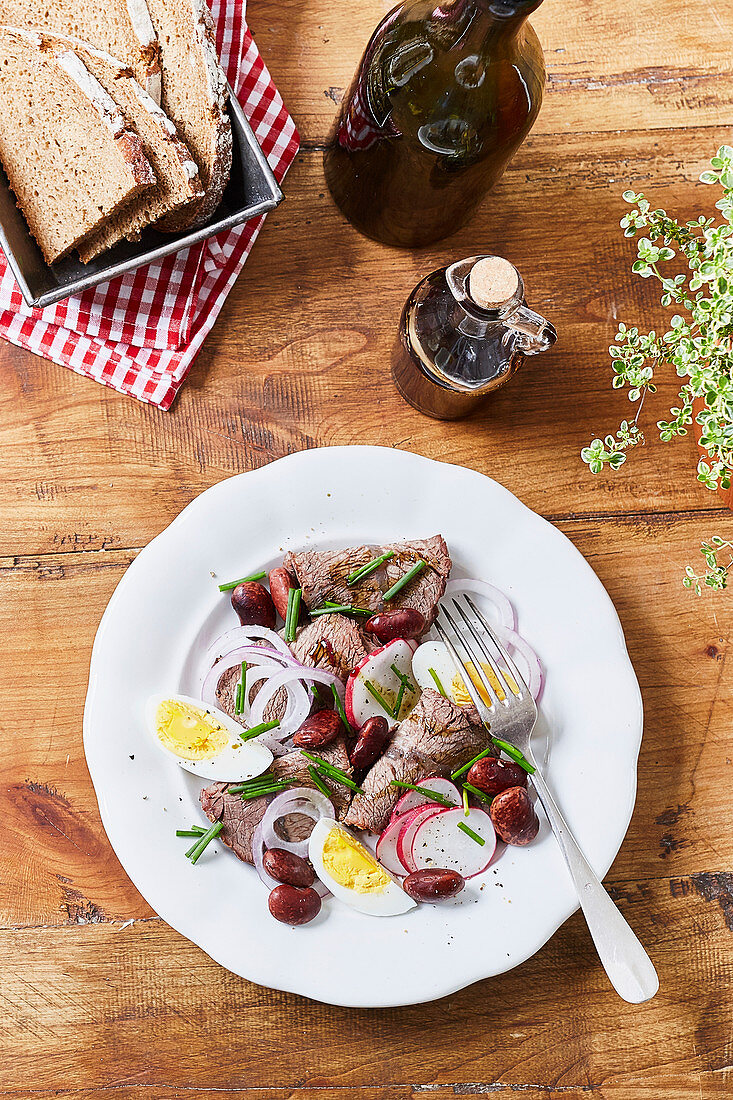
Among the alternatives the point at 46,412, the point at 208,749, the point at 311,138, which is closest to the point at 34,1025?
the point at 208,749

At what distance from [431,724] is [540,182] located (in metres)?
1.21

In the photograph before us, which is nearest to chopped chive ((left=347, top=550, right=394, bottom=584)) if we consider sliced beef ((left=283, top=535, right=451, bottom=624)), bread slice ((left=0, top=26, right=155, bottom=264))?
sliced beef ((left=283, top=535, right=451, bottom=624))

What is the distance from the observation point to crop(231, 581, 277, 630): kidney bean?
163 centimetres

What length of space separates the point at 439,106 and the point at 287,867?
53.9 inches

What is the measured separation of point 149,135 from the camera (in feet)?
5.16

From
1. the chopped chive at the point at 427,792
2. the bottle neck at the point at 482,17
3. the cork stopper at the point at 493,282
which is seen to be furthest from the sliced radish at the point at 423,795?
the bottle neck at the point at 482,17

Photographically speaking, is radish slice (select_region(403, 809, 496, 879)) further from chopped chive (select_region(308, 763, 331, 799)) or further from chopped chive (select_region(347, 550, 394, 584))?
chopped chive (select_region(347, 550, 394, 584))

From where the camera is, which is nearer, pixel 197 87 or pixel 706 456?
pixel 197 87

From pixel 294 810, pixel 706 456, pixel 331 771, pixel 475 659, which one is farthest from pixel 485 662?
pixel 706 456

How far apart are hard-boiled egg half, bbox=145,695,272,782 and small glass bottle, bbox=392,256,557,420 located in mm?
775

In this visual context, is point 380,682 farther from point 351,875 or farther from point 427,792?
point 351,875

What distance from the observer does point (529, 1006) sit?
1.74m

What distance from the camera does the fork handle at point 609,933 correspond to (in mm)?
1559

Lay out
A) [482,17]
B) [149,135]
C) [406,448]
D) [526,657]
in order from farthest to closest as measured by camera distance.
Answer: [406,448] < [526,657] < [149,135] < [482,17]
